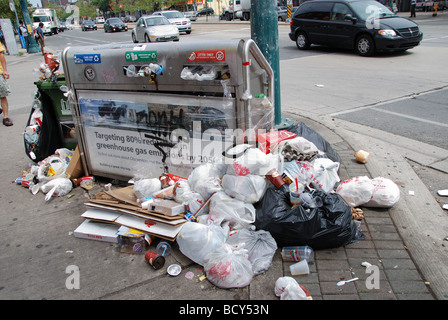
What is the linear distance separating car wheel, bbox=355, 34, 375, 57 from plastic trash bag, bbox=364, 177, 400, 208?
9.43 metres

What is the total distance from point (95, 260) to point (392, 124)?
494 cm

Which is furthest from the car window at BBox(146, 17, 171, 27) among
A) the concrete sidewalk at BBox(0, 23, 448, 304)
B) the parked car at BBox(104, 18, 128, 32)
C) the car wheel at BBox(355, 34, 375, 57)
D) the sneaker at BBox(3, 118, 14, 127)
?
Result: the concrete sidewalk at BBox(0, 23, 448, 304)

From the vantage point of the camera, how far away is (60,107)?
479 centimetres

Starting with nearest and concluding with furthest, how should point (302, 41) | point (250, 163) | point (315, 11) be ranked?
1. point (250, 163)
2. point (315, 11)
3. point (302, 41)

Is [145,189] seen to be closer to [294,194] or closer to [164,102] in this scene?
[164,102]

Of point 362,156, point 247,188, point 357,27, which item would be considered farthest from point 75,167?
point 357,27

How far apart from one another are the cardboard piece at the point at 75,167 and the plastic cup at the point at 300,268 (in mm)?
2814

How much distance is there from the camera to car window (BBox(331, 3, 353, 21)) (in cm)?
1206

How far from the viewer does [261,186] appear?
3.00 metres

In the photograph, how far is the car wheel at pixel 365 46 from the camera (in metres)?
11.4

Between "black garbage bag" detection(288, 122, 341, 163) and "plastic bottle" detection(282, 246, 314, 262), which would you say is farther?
"black garbage bag" detection(288, 122, 341, 163)

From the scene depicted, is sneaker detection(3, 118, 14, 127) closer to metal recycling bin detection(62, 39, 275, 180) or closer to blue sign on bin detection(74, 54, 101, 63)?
metal recycling bin detection(62, 39, 275, 180)

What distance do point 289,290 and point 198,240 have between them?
766 millimetres

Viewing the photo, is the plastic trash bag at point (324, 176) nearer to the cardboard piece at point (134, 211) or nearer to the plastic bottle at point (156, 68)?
the cardboard piece at point (134, 211)
